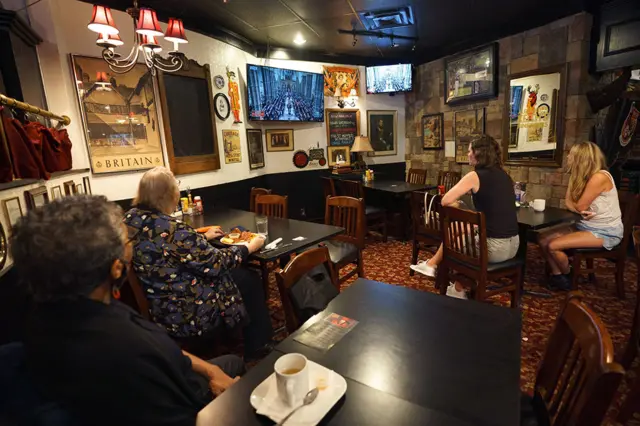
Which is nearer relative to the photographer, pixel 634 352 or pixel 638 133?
pixel 634 352

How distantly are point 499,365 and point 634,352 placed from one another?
1.56m

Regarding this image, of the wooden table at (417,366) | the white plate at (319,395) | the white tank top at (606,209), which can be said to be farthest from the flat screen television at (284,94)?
the white plate at (319,395)

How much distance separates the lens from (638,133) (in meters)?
3.66

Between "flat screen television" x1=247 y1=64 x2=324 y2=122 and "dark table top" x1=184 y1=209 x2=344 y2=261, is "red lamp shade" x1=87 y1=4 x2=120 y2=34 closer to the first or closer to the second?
"dark table top" x1=184 y1=209 x2=344 y2=261

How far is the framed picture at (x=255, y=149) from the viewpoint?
15.7ft

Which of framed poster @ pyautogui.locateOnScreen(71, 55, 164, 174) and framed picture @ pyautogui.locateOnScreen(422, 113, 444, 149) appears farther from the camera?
framed picture @ pyautogui.locateOnScreen(422, 113, 444, 149)

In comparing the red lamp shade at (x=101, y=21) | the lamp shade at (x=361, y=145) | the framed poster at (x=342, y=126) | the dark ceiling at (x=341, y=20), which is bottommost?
the lamp shade at (x=361, y=145)

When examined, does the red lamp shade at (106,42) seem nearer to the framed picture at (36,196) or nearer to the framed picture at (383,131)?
the framed picture at (36,196)

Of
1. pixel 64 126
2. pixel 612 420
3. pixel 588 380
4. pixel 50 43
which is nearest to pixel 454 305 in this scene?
pixel 588 380

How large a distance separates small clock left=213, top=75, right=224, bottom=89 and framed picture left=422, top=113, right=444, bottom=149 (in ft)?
11.6

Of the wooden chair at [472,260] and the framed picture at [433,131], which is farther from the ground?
the framed picture at [433,131]

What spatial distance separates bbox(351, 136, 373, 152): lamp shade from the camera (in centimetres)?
560

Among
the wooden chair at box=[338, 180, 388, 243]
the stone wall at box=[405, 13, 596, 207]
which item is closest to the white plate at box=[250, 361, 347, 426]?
the wooden chair at box=[338, 180, 388, 243]

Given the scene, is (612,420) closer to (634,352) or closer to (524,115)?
(634,352)
